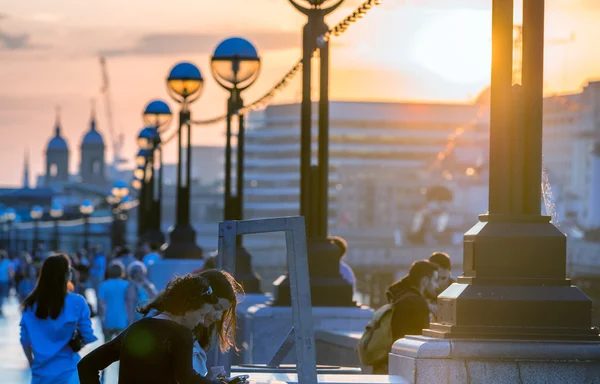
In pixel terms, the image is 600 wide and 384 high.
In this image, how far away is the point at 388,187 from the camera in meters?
197

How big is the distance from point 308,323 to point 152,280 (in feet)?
59.3

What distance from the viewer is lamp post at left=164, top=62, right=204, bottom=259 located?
25.3 m

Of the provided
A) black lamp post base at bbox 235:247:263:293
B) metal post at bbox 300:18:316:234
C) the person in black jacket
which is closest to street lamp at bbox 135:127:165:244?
black lamp post base at bbox 235:247:263:293

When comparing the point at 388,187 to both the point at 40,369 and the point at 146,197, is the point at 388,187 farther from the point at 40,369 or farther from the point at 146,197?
the point at 40,369

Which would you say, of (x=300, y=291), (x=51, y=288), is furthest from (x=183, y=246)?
(x=300, y=291)

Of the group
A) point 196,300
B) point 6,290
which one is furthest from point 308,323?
point 6,290

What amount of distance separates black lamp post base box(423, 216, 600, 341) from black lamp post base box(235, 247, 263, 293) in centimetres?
1152

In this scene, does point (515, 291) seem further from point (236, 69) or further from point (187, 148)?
point (187, 148)

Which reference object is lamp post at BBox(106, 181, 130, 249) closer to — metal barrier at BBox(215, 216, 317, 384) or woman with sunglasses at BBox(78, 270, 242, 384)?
metal barrier at BBox(215, 216, 317, 384)

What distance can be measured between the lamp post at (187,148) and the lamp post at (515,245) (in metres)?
17.2

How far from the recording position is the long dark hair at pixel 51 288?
9.14 m

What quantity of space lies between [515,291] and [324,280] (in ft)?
21.3

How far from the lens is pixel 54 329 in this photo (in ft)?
30.6

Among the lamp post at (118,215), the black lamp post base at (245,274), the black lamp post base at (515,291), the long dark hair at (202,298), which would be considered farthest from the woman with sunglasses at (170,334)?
the lamp post at (118,215)
